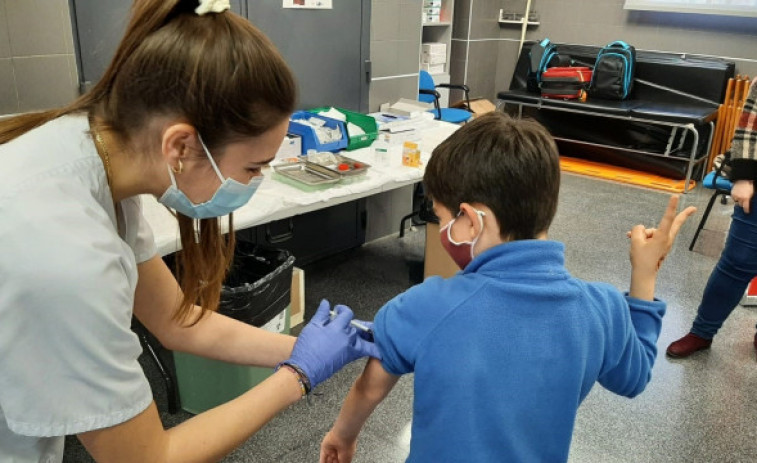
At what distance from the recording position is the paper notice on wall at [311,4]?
2.80 metres

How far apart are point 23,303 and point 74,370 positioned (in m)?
→ 0.11

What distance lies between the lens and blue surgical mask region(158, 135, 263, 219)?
1015 mm

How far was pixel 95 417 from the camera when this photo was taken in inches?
32.3

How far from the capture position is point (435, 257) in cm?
300

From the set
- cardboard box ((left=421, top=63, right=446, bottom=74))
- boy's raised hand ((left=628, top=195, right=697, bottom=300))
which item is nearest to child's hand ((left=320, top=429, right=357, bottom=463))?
boy's raised hand ((left=628, top=195, right=697, bottom=300))

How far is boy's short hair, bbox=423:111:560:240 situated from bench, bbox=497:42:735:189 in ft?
14.2

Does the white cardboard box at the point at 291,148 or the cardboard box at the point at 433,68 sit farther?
the cardboard box at the point at 433,68

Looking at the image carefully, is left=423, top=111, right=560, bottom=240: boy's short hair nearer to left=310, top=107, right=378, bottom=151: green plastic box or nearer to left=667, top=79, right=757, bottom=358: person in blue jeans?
left=667, top=79, right=757, bottom=358: person in blue jeans

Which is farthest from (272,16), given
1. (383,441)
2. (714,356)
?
(714,356)

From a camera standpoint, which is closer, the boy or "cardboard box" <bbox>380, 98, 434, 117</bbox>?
the boy

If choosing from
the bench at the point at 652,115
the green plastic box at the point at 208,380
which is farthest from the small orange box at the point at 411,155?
the bench at the point at 652,115

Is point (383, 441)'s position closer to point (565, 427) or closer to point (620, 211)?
point (565, 427)

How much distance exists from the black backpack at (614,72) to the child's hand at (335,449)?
489cm

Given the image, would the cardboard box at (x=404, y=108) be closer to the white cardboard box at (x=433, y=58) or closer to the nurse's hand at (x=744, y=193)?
the nurse's hand at (x=744, y=193)
